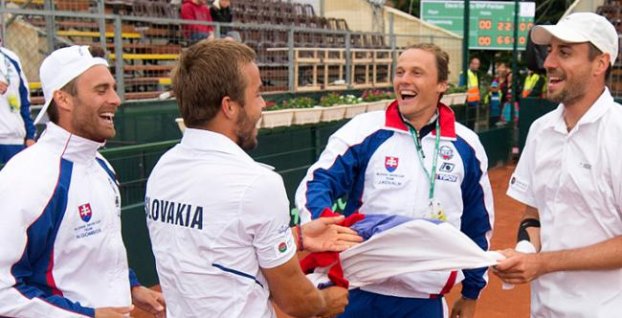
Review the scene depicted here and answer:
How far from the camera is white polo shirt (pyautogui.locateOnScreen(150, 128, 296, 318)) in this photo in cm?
217

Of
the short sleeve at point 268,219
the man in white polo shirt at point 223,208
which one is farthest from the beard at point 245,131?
the short sleeve at point 268,219

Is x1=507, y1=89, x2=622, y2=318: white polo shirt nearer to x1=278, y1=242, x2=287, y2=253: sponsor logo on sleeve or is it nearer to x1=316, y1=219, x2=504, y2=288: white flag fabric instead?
x1=316, y1=219, x2=504, y2=288: white flag fabric

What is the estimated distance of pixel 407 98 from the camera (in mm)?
3316

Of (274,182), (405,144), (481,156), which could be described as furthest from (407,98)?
(274,182)

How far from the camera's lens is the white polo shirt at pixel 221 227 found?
2.17 metres

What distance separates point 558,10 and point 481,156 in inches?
1343

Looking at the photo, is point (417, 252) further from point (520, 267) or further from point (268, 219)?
point (268, 219)

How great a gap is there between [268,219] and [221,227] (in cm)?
15

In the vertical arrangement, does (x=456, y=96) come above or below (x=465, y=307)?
above

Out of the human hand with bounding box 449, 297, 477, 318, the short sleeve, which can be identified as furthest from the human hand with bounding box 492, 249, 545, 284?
the short sleeve

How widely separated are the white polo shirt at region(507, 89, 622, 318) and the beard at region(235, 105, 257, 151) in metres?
1.33

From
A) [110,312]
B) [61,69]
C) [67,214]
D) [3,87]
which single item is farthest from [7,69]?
[110,312]

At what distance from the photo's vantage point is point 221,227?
2.18 m

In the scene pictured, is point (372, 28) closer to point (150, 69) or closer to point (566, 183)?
point (150, 69)
